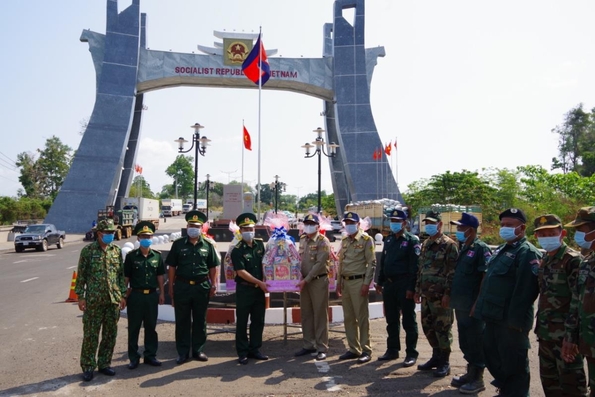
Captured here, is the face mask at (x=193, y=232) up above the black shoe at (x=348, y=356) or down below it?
above

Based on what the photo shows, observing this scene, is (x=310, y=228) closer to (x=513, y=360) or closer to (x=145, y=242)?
(x=145, y=242)

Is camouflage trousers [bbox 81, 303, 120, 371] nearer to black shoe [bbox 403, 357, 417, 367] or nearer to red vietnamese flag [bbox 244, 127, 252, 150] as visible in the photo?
black shoe [bbox 403, 357, 417, 367]

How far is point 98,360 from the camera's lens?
18.7ft

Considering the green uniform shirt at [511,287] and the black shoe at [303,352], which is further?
the black shoe at [303,352]

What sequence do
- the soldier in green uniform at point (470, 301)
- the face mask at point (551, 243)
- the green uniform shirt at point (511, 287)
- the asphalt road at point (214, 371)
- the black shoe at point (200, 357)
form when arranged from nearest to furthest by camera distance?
the face mask at point (551, 243)
the green uniform shirt at point (511, 287)
the asphalt road at point (214, 371)
the soldier in green uniform at point (470, 301)
the black shoe at point (200, 357)

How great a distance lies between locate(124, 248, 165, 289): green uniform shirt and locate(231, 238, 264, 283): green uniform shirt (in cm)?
96

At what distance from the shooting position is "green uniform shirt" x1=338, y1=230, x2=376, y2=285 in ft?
20.9

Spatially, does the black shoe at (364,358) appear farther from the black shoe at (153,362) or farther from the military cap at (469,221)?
the black shoe at (153,362)

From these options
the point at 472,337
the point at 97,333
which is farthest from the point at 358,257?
the point at 97,333

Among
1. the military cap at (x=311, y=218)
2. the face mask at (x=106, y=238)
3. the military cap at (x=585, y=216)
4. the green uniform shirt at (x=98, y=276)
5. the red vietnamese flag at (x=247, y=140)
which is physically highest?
the red vietnamese flag at (x=247, y=140)

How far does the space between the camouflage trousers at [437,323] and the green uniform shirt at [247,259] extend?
2110 millimetres

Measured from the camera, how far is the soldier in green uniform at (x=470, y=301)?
5.27m

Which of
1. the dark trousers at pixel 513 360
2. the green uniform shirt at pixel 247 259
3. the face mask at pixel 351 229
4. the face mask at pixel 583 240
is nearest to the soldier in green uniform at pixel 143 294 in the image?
the green uniform shirt at pixel 247 259

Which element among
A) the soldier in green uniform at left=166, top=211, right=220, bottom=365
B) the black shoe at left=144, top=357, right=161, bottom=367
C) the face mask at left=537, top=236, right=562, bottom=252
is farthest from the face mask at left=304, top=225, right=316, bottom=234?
the face mask at left=537, top=236, right=562, bottom=252
